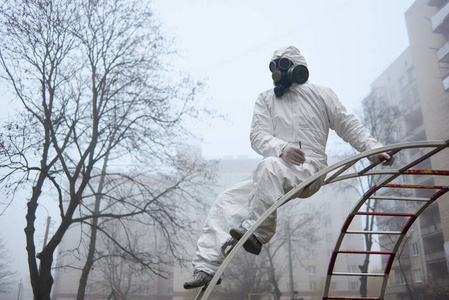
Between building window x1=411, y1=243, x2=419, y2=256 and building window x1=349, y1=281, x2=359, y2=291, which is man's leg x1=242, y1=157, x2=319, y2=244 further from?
building window x1=349, y1=281, x2=359, y2=291

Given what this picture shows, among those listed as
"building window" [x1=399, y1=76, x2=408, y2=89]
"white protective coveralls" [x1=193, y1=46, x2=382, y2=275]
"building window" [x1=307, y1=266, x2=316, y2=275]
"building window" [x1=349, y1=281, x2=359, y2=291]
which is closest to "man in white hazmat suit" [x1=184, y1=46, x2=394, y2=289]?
"white protective coveralls" [x1=193, y1=46, x2=382, y2=275]

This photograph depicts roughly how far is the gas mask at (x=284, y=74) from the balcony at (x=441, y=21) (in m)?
9.80

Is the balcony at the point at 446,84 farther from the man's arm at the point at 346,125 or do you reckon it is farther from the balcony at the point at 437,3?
the man's arm at the point at 346,125

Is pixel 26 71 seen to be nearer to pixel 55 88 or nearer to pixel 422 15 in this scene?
pixel 55 88

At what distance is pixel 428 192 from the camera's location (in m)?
14.2

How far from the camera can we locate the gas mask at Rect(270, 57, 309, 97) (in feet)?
8.45

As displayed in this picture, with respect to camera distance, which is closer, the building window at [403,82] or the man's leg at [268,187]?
the man's leg at [268,187]

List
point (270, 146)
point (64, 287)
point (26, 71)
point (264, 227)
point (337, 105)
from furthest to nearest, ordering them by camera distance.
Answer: point (64, 287) → point (26, 71) → point (337, 105) → point (270, 146) → point (264, 227)

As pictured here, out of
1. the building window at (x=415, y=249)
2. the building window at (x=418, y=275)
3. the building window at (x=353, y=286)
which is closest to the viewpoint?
the building window at (x=418, y=275)

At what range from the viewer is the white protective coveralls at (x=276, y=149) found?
214 centimetres

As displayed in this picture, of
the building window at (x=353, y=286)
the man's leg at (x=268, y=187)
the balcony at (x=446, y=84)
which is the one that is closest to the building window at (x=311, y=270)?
the building window at (x=353, y=286)

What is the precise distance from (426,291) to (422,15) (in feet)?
31.6

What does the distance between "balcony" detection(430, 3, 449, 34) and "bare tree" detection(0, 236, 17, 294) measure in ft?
40.5

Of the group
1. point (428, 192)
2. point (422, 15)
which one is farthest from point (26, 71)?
point (428, 192)
